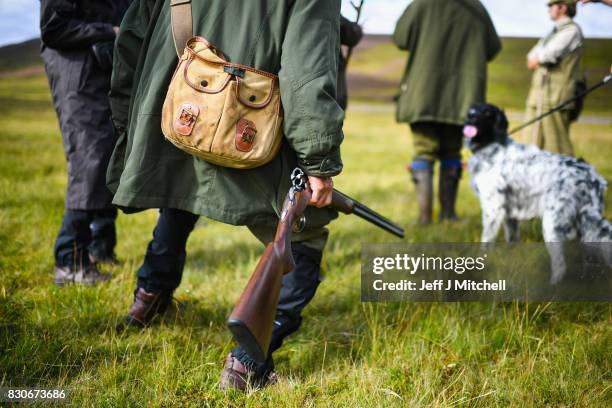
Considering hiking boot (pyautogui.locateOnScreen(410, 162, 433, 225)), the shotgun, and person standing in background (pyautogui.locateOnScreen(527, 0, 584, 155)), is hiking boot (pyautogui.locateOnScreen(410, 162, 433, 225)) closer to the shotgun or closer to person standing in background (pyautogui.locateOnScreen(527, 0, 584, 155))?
person standing in background (pyautogui.locateOnScreen(527, 0, 584, 155))

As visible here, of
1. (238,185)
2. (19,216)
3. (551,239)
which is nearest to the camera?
(238,185)

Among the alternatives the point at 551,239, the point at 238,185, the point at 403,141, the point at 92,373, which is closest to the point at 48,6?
the point at 238,185

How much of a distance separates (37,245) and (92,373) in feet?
7.61

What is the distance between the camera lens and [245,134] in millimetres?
2240

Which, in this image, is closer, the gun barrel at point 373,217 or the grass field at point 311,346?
the grass field at point 311,346

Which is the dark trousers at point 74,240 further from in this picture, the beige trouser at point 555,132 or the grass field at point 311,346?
the beige trouser at point 555,132

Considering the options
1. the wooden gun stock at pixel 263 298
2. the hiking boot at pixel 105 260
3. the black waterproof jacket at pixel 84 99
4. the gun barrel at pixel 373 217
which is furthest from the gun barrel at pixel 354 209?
the hiking boot at pixel 105 260

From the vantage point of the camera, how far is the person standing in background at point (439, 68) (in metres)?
5.85

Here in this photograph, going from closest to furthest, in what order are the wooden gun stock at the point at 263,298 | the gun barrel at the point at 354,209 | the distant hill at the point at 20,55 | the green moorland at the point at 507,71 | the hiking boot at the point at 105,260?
the wooden gun stock at the point at 263,298, the gun barrel at the point at 354,209, the hiking boot at the point at 105,260, the distant hill at the point at 20,55, the green moorland at the point at 507,71

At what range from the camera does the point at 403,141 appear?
17.4 m

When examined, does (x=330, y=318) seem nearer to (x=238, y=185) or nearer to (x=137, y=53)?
(x=238, y=185)

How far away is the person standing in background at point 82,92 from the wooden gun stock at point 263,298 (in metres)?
1.95

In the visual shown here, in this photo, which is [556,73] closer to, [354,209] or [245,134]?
[354,209]

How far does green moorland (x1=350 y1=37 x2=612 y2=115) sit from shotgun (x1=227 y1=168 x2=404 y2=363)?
192 inches
